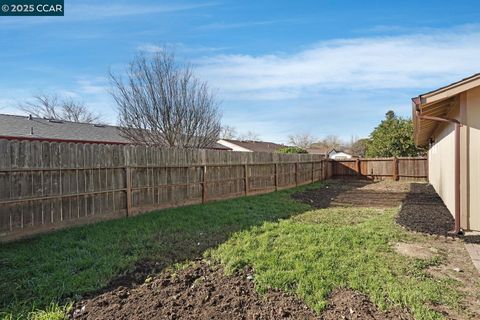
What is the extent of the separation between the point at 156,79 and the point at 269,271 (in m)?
12.2

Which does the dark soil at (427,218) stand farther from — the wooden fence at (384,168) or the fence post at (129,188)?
the wooden fence at (384,168)

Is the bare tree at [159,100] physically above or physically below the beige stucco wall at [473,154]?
above

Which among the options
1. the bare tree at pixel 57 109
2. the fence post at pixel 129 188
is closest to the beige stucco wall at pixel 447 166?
the fence post at pixel 129 188

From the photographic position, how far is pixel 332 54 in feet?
35.4

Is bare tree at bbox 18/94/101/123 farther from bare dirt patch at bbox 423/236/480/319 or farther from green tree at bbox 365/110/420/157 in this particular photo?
bare dirt patch at bbox 423/236/480/319

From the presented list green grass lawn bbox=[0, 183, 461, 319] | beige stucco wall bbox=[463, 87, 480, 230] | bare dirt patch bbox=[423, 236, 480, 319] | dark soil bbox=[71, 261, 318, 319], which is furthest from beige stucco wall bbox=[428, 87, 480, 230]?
dark soil bbox=[71, 261, 318, 319]

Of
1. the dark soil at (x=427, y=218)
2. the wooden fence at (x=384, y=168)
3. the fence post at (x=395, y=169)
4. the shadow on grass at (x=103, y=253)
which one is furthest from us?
the fence post at (x=395, y=169)

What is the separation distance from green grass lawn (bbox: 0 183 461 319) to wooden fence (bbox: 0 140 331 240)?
0.43 m

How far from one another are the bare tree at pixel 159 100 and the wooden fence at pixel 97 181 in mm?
4692

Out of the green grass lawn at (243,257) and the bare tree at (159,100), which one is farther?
the bare tree at (159,100)

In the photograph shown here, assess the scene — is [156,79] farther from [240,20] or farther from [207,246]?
[207,246]

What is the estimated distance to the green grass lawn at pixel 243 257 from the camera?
11.1 feet

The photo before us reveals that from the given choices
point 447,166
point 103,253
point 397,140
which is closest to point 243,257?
point 103,253

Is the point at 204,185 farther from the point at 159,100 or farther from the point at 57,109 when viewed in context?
the point at 57,109
